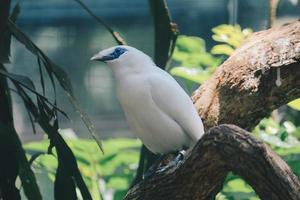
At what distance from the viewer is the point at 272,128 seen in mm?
1919

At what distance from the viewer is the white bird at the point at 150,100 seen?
1320mm

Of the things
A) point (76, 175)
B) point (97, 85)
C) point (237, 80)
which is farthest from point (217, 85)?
point (97, 85)

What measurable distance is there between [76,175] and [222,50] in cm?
58

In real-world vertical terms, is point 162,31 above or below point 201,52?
above

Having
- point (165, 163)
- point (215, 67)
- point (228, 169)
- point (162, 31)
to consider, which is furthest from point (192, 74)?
point (228, 169)

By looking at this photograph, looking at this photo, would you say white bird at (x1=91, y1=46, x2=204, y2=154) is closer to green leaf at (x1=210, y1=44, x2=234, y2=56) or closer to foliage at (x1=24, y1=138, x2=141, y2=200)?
green leaf at (x1=210, y1=44, x2=234, y2=56)

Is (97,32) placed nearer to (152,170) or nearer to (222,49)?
(222,49)

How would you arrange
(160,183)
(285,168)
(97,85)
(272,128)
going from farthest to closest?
(97,85)
(272,128)
(160,183)
(285,168)

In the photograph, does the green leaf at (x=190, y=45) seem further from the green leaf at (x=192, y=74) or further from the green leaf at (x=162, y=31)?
the green leaf at (x=162, y=31)

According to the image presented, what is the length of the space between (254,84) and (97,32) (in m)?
0.94

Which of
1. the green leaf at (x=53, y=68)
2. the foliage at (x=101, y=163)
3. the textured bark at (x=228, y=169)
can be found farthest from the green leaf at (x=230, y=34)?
the textured bark at (x=228, y=169)

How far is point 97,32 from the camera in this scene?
92.7 inches

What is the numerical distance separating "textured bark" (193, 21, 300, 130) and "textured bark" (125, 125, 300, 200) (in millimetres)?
291

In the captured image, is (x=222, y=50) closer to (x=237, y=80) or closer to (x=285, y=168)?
(x=237, y=80)
